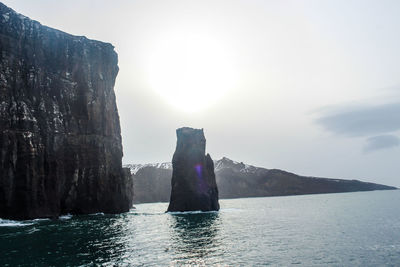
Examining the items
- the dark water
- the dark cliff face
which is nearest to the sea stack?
the dark cliff face

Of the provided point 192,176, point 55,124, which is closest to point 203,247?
point 192,176

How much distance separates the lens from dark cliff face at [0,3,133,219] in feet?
247

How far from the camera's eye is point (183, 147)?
106 metres

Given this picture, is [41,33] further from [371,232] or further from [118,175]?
[371,232]

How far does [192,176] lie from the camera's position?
101375 millimetres

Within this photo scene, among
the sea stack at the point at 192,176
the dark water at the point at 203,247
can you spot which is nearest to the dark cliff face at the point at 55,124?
the sea stack at the point at 192,176

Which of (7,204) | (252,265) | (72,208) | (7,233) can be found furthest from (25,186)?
(252,265)

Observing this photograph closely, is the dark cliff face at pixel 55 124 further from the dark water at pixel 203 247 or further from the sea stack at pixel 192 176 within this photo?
the dark water at pixel 203 247

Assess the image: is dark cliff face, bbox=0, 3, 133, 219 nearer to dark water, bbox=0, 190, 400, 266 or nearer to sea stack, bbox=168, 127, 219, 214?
sea stack, bbox=168, 127, 219, 214

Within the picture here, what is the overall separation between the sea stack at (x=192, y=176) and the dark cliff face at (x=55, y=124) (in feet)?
60.2

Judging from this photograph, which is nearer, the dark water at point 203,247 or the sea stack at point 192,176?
the dark water at point 203,247

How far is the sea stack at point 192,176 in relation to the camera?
330 feet

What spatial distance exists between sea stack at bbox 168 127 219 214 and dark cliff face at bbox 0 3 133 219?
18347 millimetres

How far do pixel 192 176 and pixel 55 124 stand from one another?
138 feet
